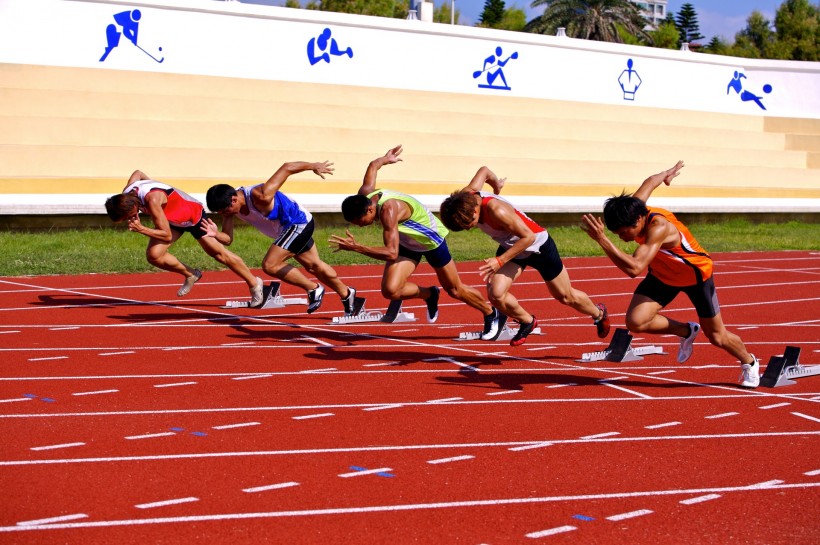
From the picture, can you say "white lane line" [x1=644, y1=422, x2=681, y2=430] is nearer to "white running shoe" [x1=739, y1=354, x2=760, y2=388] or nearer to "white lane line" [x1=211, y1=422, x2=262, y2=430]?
"white running shoe" [x1=739, y1=354, x2=760, y2=388]

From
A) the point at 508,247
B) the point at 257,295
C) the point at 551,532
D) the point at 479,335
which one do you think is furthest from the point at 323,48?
the point at 551,532

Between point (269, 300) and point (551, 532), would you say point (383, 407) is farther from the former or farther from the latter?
point (269, 300)

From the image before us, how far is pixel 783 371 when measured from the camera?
27.4ft

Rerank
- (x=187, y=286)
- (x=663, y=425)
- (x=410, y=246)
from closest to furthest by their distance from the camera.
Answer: (x=663, y=425) < (x=410, y=246) < (x=187, y=286)

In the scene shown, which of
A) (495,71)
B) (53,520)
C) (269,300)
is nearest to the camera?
(53,520)

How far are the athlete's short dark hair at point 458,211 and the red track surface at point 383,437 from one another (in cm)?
114

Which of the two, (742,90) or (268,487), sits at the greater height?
(742,90)

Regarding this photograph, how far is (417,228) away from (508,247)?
93 centimetres

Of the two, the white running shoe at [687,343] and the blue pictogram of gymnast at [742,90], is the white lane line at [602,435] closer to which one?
the white running shoe at [687,343]

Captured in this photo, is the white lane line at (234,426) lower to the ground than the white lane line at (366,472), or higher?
lower

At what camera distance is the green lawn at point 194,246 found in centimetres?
1588

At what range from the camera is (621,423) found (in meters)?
7.09

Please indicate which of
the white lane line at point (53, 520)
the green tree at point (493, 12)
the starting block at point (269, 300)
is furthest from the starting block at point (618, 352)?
the green tree at point (493, 12)

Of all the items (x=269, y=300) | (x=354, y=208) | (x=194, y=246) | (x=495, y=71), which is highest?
(x=495, y=71)
